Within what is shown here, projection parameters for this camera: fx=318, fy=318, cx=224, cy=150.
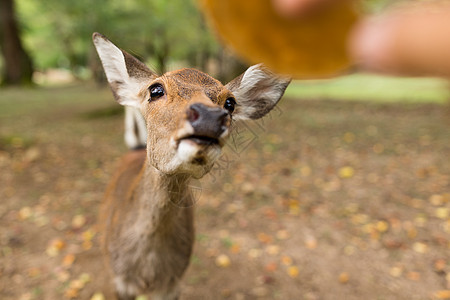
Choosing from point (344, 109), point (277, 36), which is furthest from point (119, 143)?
point (344, 109)

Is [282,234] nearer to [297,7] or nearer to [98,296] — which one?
[98,296]

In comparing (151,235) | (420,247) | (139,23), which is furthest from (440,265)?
(139,23)

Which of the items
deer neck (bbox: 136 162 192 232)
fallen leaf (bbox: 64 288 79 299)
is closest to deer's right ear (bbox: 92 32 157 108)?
deer neck (bbox: 136 162 192 232)

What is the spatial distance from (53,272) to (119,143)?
13.3 feet

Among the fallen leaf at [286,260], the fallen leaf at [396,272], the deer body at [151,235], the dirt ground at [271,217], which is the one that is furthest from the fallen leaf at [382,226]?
the deer body at [151,235]

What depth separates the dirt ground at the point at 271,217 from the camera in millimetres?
3459

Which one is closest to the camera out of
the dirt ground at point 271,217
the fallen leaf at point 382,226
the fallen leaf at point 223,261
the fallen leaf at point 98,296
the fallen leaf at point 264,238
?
the fallen leaf at point 98,296

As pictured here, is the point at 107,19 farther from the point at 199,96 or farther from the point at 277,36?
the point at 277,36

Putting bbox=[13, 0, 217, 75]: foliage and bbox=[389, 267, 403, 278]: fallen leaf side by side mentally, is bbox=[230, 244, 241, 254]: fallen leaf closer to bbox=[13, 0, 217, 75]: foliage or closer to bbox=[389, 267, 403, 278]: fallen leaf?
bbox=[389, 267, 403, 278]: fallen leaf

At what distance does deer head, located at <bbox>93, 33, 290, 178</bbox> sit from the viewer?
1.32m

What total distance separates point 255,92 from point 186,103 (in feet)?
2.14

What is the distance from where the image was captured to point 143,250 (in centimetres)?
225

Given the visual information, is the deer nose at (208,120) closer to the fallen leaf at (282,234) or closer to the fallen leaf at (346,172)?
the fallen leaf at (282,234)

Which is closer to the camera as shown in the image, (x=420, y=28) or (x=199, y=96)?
(x=420, y=28)
